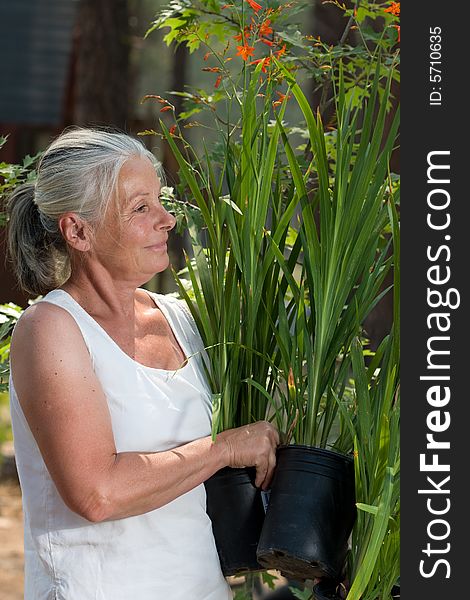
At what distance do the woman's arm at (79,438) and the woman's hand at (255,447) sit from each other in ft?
0.18

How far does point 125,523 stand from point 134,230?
56 cm

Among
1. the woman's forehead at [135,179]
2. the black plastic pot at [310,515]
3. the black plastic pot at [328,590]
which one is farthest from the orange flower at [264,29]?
the black plastic pot at [328,590]

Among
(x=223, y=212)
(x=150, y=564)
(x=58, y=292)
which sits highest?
(x=223, y=212)

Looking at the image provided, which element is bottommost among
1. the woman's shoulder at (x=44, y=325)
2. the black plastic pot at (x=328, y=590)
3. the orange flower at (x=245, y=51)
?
the black plastic pot at (x=328, y=590)

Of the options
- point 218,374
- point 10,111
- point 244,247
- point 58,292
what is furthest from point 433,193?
point 10,111

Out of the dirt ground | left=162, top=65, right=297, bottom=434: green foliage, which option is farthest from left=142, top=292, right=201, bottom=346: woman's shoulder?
the dirt ground

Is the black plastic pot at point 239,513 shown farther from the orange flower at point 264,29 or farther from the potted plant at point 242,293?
the orange flower at point 264,29

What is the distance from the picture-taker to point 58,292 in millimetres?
1933

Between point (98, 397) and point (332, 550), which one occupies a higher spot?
point (98, 397)

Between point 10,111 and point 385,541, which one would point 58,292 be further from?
point 10,111

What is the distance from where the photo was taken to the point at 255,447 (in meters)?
1.91

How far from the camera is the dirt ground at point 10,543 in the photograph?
5469 mm

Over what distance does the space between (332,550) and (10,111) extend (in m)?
9.74

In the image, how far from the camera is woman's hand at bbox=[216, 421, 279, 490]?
1908 mm
